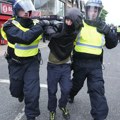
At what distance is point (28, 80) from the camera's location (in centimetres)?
458

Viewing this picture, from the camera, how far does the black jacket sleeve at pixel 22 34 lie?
4227 millimetres

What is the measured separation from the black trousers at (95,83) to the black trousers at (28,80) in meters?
0.67

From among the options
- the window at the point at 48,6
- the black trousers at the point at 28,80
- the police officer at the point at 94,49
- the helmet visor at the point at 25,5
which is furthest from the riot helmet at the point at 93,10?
the window at the point at 48,6

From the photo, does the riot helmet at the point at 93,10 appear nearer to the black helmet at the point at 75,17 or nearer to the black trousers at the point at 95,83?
the black helmet at the point at 75,17

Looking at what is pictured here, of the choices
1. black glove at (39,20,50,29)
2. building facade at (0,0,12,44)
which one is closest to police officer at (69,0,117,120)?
black glove at (39,20,50,29)

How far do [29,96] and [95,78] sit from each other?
3.30 feet

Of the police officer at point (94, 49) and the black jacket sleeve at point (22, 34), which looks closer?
the black jacket sleeve at point (22, 34)

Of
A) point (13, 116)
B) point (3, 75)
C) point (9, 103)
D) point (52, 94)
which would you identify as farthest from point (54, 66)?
point (3, 75)

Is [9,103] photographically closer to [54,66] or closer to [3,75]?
[54,66]

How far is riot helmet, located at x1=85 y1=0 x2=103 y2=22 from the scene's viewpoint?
15.4 feet

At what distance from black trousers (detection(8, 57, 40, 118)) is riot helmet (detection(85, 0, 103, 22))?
1012mm

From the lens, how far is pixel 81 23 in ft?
14.9

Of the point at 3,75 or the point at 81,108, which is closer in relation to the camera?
the point at 81,108

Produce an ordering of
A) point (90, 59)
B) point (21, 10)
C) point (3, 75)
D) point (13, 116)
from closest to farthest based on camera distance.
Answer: point (21, 10) → point (90, 59) → point (13, 116) → point (3, 75)
